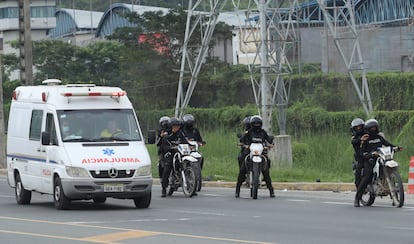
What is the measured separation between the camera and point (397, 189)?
19250 mm

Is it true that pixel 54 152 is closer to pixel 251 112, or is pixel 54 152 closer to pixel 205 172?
pixel 205 172

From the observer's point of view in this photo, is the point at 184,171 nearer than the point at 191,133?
Yes

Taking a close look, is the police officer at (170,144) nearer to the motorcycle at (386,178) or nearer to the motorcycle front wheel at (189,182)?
the motorcycle front wheel at (189,182)

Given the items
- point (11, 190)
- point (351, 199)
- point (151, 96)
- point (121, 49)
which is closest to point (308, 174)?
point (351, 199)

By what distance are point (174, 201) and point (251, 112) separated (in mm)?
32512

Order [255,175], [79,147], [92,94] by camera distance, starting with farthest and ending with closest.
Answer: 1. [255,175]
2. [92,94]
3. [79,147]

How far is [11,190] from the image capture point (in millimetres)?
28484

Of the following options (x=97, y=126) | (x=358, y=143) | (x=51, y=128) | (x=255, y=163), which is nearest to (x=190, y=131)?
(x=255, y=163)

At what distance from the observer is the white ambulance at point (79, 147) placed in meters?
19.4

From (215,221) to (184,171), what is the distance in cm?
618

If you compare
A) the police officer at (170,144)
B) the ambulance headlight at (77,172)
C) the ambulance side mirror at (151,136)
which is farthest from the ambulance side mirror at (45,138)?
the police officer at (170,144)

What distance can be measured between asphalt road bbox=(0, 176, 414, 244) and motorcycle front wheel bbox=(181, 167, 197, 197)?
0.71ft

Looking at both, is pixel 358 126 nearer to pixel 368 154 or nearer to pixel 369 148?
pixel 369 148

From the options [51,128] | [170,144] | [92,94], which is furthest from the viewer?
[170,144]
